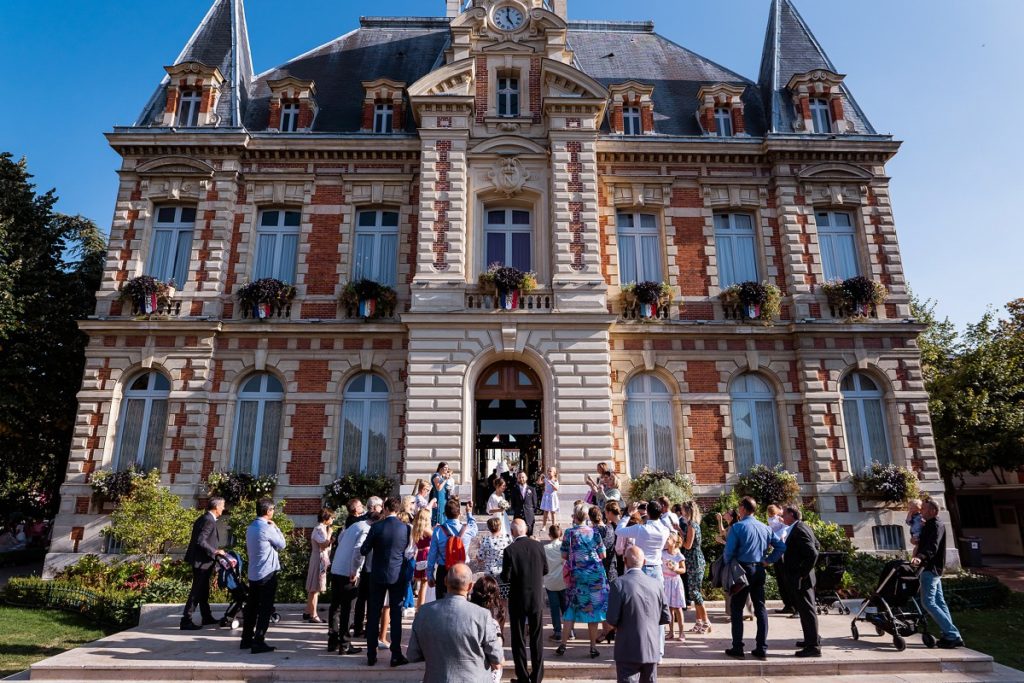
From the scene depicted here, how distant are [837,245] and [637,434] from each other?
8361mm

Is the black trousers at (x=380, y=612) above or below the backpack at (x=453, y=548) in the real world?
below

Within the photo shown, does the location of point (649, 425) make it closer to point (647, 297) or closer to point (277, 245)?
point (647, 297)

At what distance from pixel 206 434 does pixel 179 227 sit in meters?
6.16

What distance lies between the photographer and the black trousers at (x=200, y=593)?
9.44 meters

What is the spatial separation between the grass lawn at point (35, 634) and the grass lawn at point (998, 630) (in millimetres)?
14020

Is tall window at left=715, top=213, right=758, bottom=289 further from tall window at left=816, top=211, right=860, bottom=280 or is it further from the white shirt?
the white shirt

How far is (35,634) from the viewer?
413 inches

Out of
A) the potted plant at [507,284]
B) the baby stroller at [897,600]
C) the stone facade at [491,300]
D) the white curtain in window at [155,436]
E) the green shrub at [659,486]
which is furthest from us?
the potted plant at [507,284]

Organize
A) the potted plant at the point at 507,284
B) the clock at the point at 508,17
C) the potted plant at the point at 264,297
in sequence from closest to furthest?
the potted plant at the point at 507,284
the potted plant at the point at 264,297
the clock at the point at 508,17

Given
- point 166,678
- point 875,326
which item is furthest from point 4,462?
point 875,326

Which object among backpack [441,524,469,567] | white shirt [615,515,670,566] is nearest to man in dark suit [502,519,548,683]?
→ backpack [441,524,469,567]

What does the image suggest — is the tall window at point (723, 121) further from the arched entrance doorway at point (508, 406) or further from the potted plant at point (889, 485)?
the potted plant at point (889, 485)

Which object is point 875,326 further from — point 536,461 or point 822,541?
point 536,461

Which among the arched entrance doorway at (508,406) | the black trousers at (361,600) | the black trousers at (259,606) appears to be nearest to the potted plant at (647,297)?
the arched entrance doorway at (508,406)
